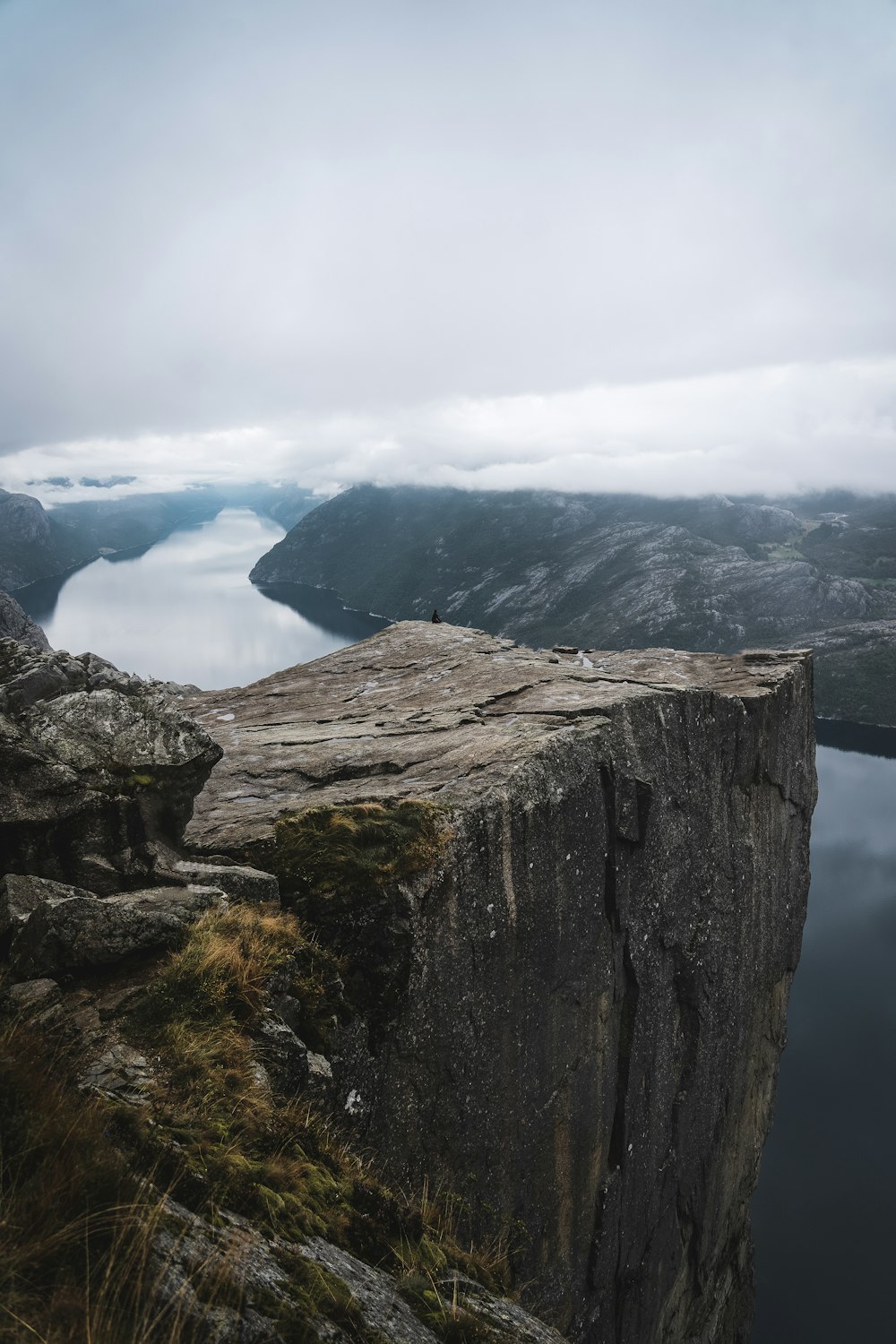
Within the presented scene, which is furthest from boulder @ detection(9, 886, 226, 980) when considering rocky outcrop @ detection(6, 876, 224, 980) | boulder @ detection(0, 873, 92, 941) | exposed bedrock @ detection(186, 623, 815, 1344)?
exposed bedrock @ detection(186, 623, 815, 1344)

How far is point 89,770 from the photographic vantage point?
8.45 m

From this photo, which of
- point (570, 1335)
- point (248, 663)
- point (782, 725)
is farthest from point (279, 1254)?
point (248, 663)

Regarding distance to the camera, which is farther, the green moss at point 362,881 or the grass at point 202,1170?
the green moss at point 362,881

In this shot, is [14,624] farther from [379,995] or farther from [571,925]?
[379,995]

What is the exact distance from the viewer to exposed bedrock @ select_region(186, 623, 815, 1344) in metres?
9.77

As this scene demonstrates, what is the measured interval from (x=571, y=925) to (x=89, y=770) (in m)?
8.08

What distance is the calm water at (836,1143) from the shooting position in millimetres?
34656

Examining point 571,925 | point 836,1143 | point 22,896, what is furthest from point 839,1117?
point 22,896

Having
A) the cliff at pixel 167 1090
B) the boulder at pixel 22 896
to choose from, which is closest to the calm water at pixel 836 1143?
the cliff at pixel 167 1090

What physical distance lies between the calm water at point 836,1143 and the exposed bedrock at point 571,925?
17652 mm

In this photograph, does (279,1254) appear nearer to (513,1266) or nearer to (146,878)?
(146,878)

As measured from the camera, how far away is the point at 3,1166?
12.2 ft

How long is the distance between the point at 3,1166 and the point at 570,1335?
14.6 m

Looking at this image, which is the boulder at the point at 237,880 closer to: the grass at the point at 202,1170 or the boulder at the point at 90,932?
the grass at the point at 202,1170
